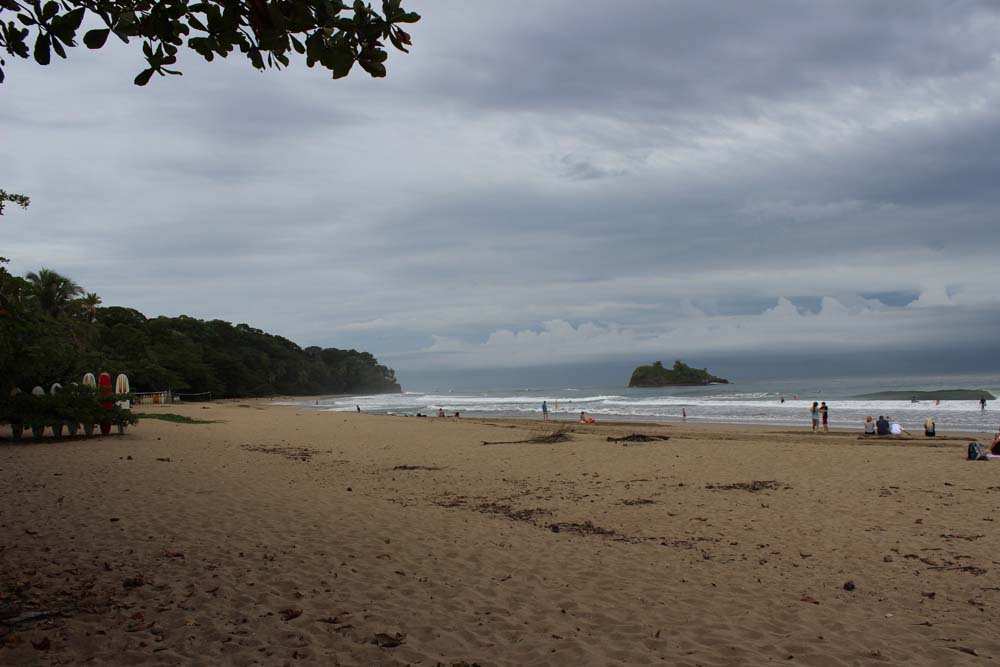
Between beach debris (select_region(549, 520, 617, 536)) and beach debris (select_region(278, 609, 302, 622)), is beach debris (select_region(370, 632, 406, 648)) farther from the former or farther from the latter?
beach debris (select_region(549, 520, 617, 536))

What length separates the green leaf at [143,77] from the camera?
3.14 m

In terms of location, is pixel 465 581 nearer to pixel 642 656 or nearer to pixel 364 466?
pixel 642 656

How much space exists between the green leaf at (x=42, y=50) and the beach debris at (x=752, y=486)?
11.0 meters

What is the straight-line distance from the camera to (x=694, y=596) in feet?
18.5

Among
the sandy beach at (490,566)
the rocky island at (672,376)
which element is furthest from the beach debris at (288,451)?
the rocky island at (672,376)

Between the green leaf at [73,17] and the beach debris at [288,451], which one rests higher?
the green leaf at [73,17]

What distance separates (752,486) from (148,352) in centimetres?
6260

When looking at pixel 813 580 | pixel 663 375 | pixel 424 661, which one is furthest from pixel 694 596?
pixel 663 375

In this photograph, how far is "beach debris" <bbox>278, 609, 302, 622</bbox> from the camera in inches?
184

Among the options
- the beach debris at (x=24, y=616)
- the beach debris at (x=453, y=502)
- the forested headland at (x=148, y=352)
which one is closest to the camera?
the beach debris at (x=24, y=616)

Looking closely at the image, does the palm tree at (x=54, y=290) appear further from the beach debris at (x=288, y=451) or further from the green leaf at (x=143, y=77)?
the green leaf at (x=143, y=77)

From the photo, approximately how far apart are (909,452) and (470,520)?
14119 mm

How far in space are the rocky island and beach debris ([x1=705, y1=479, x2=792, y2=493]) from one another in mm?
125974

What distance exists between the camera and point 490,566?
6359 mm
